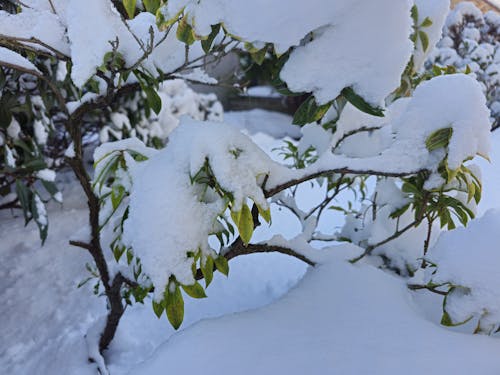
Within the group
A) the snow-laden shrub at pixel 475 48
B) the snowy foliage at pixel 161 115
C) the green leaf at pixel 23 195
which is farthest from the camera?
the snow-laden shrub at pixel 475 48

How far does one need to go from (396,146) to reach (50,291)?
4.02ft

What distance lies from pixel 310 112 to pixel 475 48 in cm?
366

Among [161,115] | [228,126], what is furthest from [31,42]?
[161,115]

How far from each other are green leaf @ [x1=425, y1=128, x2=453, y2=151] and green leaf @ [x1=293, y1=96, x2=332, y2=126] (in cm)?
17

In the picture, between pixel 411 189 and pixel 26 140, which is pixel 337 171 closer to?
pixel 411 189

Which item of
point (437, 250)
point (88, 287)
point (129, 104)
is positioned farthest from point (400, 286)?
point (129, 104)

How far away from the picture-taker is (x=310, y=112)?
575 millimetres

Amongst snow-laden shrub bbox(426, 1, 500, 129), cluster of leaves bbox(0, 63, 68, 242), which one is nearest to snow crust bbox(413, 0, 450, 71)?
A: cluster of leaves bbox(0, 63, 68, 242)

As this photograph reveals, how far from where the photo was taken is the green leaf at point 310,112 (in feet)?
1.84

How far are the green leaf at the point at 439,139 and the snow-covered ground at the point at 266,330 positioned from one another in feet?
0.85

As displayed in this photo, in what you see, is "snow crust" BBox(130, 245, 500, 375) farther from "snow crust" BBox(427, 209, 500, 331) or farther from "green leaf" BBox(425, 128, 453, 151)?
"green leaf" BBox(425, 128, 453, 151)

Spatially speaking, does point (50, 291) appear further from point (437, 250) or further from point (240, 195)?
point (437, 250)

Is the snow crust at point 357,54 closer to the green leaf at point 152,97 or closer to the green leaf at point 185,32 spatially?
the green leaf at point 185,32

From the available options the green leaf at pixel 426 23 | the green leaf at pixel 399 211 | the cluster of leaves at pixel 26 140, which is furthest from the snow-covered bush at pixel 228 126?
the cluster of leaves at pixel 26 140
